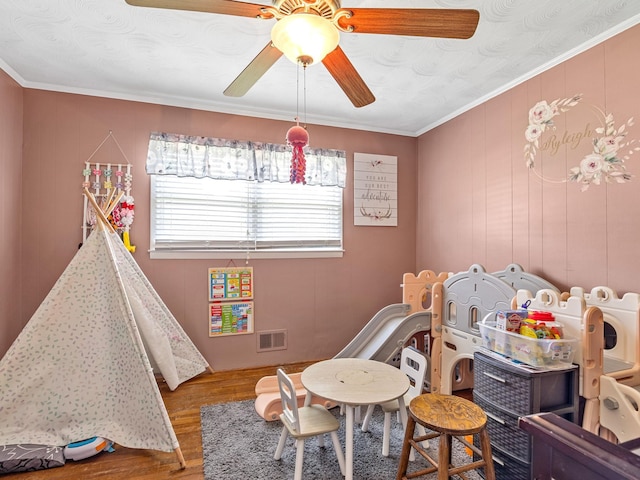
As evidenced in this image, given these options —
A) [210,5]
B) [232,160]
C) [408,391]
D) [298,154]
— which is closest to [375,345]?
[408,391]

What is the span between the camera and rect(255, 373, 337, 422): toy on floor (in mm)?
2379

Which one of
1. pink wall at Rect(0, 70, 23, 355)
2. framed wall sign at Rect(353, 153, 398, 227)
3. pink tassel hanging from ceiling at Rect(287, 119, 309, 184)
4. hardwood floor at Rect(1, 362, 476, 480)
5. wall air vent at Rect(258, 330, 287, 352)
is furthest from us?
framed wall sign at Rect(353, 153, 398, 227)

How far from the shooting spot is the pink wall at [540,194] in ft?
6.80

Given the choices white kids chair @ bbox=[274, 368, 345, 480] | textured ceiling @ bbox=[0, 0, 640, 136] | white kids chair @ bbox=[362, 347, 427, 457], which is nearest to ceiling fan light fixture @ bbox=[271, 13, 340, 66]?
textured ceiling @ bbox=[0, 0, 640, 136]

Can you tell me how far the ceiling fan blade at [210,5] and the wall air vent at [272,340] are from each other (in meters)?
2.87

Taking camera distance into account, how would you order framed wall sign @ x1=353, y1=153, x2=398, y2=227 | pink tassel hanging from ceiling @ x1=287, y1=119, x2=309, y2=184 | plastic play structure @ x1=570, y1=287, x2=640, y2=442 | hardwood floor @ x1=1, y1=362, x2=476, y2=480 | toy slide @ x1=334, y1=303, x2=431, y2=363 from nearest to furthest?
plastic play structure @ x1=570, y1=287, x2=640, y2=442 → pink tassel hanging from ceiling @ x1=287, y1=119, x2=309, y2=184 → hardwood floor @ x1=1, y1=362, x2=476, y2=480 → toy slide @ x1=334, y1=303, x2=431, y2=363 → framed wall sign @ x1=353, y1=153, x2=398, y2=227

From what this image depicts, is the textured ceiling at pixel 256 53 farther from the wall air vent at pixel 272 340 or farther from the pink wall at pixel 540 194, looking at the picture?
the wall air vent at pixel 272 340

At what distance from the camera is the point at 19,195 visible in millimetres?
2820

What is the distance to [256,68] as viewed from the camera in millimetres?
1629

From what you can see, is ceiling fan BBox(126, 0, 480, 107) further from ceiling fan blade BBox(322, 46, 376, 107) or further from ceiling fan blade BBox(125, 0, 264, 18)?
ceiling fan blade BBox(322, 46, 376, 107)

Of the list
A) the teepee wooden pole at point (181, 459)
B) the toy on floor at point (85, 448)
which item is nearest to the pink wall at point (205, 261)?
the toy on floor at point (85, 448)

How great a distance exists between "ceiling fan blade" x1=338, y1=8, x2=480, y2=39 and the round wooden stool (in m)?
1.64

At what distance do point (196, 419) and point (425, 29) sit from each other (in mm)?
2725

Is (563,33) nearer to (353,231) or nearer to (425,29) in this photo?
(425,29)
